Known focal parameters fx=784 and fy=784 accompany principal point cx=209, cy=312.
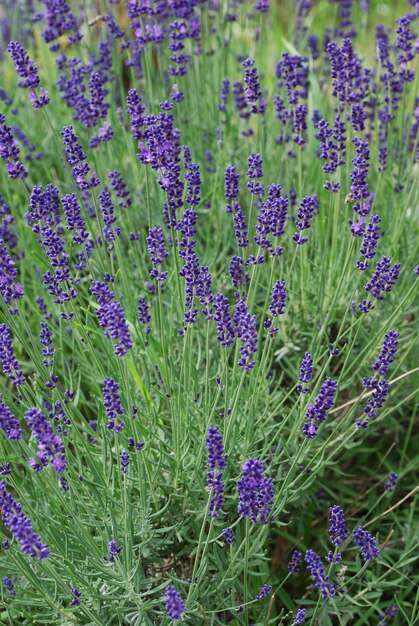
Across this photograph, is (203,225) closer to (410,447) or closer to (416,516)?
(410,447)

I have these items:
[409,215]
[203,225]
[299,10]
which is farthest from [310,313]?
[299,10]

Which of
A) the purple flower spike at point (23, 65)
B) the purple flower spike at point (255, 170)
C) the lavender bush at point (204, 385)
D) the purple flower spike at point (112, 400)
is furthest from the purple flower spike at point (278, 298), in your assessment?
the purple flower spike at point (23, 65)

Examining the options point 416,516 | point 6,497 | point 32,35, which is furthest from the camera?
point 32,35

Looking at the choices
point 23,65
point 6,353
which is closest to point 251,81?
point 23,65

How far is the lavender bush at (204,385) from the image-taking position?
2443mm

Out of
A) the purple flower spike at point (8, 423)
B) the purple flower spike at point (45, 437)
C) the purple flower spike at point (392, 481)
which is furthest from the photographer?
the purple flower spike at point (392, 481)

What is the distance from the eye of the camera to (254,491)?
7.03 feet

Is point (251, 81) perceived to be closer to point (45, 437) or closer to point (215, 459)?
point (215, 459)

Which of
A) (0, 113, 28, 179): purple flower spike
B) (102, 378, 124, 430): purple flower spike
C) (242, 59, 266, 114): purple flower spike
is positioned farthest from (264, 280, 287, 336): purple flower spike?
(0, 113, 28, 179): purple flower spike

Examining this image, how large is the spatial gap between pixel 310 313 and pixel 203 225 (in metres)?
1.09

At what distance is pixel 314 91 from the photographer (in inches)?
175

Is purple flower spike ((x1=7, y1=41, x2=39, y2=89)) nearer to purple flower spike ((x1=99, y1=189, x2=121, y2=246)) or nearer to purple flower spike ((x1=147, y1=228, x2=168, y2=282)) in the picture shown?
purple flower spike ((x1=99, y1=189, x2=121, y2=246))

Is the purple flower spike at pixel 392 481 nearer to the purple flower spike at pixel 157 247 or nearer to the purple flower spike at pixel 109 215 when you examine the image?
the purple flower spike at pixel 157 247

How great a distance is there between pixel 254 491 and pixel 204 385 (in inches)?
45.1
